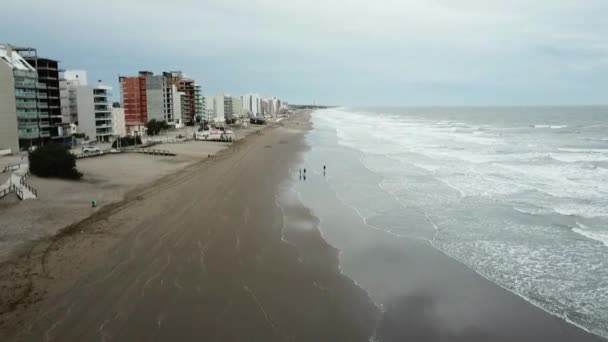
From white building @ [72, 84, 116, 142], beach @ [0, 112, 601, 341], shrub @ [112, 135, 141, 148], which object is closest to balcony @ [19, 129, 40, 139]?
shrub @ [112, 135, 141, 148]

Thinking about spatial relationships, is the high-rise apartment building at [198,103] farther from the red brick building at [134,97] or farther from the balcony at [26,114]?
the balcony at [26,114]

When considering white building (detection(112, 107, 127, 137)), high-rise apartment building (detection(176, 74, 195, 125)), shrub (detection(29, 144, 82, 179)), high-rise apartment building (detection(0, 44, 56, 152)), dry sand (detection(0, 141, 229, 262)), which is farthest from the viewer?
high-rise apartment building (detection(176, 74, 195, 125))

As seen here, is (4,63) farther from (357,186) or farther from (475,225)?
(475,225)

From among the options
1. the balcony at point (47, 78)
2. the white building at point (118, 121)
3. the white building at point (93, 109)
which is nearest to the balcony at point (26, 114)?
the balcony at point (47, 78)

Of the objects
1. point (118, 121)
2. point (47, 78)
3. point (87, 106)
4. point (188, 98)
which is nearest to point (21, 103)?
point (47, 78)

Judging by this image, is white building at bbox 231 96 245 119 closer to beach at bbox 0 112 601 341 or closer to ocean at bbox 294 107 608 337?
ocean at bbox 294 107 608 337
